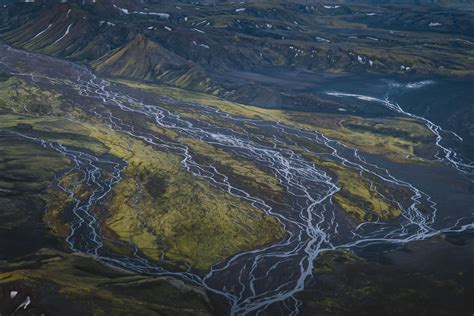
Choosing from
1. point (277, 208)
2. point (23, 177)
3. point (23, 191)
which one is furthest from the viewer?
point (23, 177)

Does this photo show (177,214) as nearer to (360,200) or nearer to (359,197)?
(360,200)

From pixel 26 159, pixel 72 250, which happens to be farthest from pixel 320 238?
pixel 26 159

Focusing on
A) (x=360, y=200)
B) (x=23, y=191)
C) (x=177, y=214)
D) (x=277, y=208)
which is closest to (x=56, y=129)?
(x=23, y=191)

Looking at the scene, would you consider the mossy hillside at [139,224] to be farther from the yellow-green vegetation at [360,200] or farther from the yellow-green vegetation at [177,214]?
the yellow-green vegetation at [360,200]

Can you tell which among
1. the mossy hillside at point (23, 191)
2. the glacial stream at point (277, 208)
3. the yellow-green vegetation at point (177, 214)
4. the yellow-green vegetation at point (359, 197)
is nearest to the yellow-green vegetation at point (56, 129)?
the glacial stream at point (277, 208)

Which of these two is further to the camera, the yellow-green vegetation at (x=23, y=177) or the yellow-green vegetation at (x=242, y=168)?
the yellow-green vegetation at (x=242, y=168)

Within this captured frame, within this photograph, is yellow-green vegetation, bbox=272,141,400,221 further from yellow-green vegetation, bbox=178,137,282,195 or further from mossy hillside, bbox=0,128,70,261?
mossy hillside, bbox=0,128,70,261

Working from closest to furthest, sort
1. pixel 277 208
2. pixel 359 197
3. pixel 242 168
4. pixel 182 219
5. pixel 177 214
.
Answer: pixel 182 219 < pixel 177 214 < pixel 277 208 < pixel 359 197 < pixel 242 168
